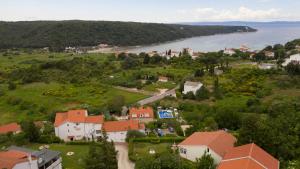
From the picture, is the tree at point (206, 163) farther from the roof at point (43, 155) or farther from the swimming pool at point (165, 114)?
the swimming pool at point (165, 114)

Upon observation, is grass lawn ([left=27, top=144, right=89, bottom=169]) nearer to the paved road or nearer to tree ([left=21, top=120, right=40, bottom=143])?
tree ([left=21, top=120, right=40, bottom=143])

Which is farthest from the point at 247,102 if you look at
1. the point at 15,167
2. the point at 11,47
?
the point at 11,47

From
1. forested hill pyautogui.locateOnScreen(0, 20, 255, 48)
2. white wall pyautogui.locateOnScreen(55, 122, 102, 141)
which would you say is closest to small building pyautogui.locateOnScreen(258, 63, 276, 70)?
white wall pyautogui.locateOnScreen(55, 122, 102, 141)

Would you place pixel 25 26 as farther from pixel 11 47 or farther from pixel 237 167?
pixel 237 167

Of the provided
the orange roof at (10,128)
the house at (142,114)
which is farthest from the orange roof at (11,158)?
the house at (142,114)

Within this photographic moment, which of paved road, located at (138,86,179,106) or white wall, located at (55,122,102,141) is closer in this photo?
white wall, located at (55,122,102,141)

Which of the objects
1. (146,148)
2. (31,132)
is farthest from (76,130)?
(146,148)
